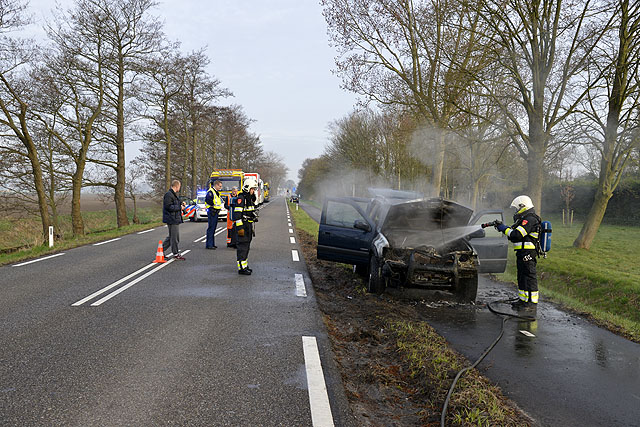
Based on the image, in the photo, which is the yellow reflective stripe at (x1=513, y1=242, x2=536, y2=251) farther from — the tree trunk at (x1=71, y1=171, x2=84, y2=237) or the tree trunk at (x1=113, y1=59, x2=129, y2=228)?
the tree trunk at (x1=113, y1=59, x2=129, y2=228)

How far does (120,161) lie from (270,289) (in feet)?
59.1

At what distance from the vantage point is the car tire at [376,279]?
7.51 m

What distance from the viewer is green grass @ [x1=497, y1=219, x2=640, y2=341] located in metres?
7.93

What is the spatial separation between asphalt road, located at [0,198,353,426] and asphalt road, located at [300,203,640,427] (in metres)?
1.65

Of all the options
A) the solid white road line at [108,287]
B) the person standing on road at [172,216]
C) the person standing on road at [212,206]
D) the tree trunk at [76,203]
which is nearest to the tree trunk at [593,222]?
the person standing on road at [212,206]

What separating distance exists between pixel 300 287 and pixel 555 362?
13.9ft

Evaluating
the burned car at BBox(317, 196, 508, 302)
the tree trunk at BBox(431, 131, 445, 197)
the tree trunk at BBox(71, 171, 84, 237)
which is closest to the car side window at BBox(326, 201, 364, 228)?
the burned car at BBox(317, 196, 508, 302)

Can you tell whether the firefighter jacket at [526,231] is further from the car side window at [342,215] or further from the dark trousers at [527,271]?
the car side window at [342,215]

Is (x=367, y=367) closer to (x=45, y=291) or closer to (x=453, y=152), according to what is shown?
(x=45, y=291)

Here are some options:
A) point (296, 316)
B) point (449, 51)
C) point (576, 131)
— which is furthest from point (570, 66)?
point (296, 316)

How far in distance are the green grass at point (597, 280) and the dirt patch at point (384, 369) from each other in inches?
124

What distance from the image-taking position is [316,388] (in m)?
3.60

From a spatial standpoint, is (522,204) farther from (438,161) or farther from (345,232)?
(438,161)

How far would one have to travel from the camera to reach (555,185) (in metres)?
32.8
